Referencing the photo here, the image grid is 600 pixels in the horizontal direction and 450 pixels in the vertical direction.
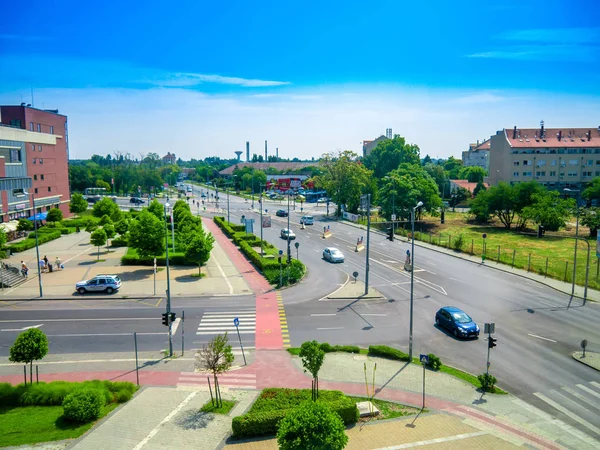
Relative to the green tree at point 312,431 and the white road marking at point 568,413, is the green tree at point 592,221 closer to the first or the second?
the white road marking at point 568,413

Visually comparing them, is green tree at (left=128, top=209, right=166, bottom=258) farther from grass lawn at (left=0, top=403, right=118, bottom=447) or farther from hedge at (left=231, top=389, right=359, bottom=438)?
hedge at (left=231, top=389, right=359, bottom=438)

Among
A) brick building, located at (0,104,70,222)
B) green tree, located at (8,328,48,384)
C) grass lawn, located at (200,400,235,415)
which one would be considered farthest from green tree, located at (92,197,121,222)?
grass lawn, located at (200,400,235,415)

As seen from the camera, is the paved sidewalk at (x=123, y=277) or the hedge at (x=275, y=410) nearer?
the hedge at (x=275, y=410)

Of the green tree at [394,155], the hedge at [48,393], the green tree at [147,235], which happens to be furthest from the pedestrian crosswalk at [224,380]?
the green tree at [394,155]

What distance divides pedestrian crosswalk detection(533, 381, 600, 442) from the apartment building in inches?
3708

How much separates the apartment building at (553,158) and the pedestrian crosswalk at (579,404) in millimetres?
94176

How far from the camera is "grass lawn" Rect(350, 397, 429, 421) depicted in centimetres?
1948

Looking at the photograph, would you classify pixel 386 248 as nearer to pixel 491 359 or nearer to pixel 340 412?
pixel 491 359

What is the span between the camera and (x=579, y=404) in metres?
20.7

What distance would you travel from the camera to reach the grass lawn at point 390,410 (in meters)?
19.5

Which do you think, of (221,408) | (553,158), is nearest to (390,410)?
(221,408)

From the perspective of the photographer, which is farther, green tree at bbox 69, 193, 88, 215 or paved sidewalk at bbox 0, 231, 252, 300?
green tree at bbox 69, 193, 88, 215

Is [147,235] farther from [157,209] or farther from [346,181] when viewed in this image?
[346,181]

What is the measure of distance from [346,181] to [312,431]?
76.7 metres
